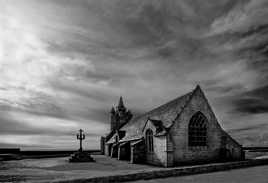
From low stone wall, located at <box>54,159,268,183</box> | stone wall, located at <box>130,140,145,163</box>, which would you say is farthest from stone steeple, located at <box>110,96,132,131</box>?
low stone wall, located at <box>54,159,268,183</box>

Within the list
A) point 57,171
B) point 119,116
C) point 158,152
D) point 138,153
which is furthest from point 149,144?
point 119,116

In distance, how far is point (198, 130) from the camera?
76.8 ft

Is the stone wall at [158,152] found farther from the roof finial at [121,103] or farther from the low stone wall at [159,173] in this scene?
the roof finial at [121,103]

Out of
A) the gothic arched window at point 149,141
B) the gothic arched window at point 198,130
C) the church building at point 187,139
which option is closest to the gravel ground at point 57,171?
the church building at point 187,139

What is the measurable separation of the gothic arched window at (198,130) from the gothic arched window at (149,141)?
13.9 ft

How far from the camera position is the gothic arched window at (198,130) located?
23047mm

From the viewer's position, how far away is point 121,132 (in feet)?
131

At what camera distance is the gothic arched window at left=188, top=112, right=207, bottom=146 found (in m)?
23.0

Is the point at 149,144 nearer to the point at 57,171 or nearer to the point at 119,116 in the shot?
the point at 57,171

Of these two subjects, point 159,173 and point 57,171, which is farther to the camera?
point 57,171

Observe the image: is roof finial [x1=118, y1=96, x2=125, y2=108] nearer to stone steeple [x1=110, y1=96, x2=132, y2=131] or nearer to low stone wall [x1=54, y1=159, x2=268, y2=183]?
stone steeple [x1=110, y1=96, x2=132, y2=131]

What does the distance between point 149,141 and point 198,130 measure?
18.6ft

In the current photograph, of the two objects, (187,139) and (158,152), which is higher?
(187,139)

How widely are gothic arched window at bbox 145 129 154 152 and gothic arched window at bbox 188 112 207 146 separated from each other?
424cm
